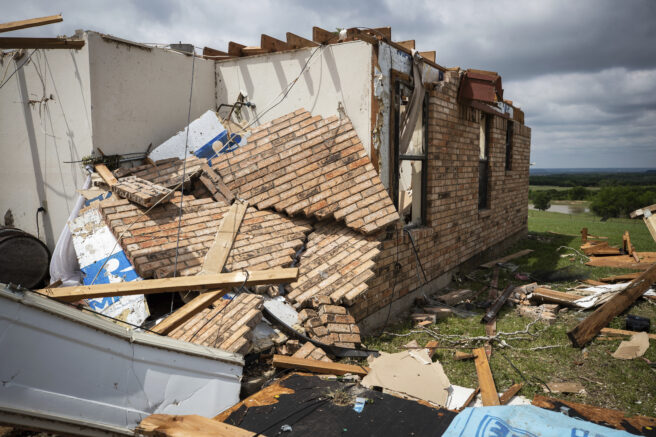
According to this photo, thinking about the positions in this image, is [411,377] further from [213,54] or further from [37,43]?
[213,54]

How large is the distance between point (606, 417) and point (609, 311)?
3.00 meters

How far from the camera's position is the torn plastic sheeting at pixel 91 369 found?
6.62 ft

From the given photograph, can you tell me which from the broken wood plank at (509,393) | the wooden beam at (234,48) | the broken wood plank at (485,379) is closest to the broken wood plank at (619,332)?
the broken wood plank at (485,379)

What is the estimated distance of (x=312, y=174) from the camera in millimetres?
5309

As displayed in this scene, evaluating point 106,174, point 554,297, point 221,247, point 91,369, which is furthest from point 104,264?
point 554,297

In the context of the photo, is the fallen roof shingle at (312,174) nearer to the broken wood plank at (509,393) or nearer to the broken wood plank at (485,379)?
the broken wood plank at (485,379)

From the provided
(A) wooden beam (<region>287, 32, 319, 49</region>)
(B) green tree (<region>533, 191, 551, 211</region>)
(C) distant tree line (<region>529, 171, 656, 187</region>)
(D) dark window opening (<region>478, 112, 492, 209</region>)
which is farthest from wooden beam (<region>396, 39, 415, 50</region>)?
(C) distant tree line (<region>529, 171, 656, 187</region>)

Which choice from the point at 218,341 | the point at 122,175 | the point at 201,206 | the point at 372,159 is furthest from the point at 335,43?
the point at 218,341

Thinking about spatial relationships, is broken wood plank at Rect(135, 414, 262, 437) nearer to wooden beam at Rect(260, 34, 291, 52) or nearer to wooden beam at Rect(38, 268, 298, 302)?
wooden beam at Rect(38, 268, 298, 302)

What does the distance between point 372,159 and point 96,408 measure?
161 inches

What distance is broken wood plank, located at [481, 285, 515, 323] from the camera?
548 cm

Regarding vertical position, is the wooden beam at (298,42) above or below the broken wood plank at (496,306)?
above

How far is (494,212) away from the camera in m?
9.36

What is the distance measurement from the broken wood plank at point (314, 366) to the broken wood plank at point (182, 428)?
3.36 feet
